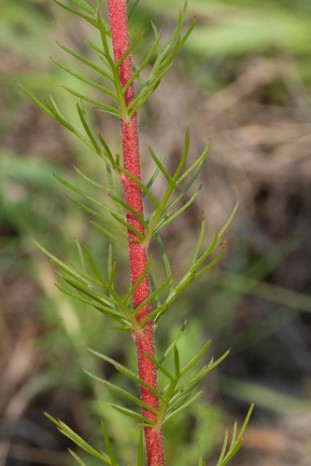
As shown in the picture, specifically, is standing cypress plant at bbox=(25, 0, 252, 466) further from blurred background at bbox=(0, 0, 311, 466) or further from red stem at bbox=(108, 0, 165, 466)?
blurred background at bbox=(0, 0, 311, 466)

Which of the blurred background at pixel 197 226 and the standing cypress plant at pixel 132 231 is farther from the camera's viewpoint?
the blurred background at pixel 197 226

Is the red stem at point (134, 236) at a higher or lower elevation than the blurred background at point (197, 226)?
higher

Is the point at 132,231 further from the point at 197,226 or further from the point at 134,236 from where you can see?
the point at 197,226

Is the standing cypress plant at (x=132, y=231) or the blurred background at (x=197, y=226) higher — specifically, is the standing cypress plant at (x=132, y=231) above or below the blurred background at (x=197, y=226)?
above

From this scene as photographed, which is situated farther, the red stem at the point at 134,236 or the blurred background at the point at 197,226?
the blurred background at the point at 197,226

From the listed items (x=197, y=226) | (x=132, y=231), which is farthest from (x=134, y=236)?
(x=197, y=226)

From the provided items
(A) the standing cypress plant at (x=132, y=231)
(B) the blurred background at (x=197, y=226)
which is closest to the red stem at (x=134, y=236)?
(A) the standing cypress plant at (x=132, y=231)

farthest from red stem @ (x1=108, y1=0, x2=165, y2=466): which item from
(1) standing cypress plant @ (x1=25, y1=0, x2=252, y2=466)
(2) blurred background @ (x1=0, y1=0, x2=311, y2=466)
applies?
(2) blurred background @ (x1=0, y1=0, x2=311, y2=466)

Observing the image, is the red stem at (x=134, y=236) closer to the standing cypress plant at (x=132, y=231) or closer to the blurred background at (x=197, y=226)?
the standing cypress plant at (x=132, y=231)
